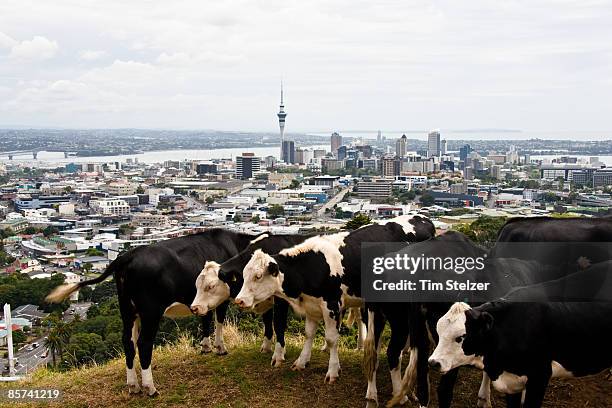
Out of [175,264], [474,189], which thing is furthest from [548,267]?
[474,189]

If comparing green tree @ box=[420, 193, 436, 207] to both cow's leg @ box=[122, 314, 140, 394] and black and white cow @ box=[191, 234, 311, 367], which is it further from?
cow's leg @ box=[122, 314, 140, 394]

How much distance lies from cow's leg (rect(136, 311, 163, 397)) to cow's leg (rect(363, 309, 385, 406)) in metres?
1.68

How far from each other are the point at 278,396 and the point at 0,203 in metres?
96.0

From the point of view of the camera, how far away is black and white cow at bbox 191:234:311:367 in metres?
5.35

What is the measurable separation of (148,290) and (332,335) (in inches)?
59.9

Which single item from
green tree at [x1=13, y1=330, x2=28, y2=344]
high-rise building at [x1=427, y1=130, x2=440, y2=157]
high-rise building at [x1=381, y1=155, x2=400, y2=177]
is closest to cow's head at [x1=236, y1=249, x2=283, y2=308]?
green tree at [x1=13, y1=330, x2=28, y2=344]

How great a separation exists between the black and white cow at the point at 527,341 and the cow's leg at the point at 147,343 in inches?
94.0

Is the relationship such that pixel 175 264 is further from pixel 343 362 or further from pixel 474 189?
pixel 474 189

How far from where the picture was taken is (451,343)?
12.4 ft

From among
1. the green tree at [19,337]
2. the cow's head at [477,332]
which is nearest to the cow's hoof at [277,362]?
the cow's head at [477,332]

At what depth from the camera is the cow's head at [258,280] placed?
16.7ft

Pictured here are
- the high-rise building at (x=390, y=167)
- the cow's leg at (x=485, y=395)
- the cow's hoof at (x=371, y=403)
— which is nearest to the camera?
the cow's leg at (x=485, y=395)

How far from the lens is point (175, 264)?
17.5 ft

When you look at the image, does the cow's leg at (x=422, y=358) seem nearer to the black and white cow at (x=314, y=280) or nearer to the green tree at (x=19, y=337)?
the black and white cow at (x=314, y=280)
